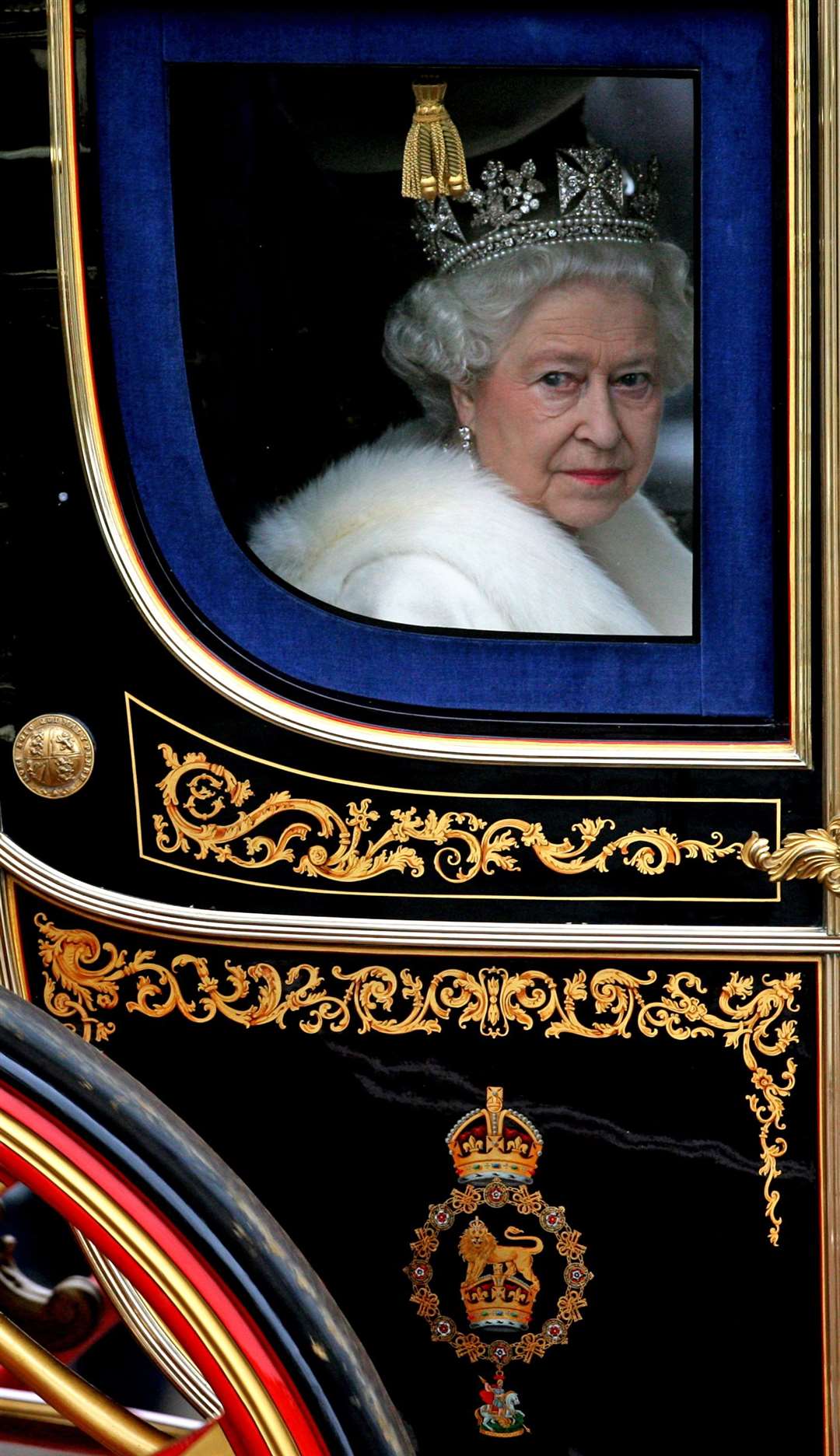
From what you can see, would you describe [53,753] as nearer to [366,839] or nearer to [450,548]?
[366,839]

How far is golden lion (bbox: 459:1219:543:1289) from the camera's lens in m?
1.25

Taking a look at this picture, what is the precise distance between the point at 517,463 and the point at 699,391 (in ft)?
0.61

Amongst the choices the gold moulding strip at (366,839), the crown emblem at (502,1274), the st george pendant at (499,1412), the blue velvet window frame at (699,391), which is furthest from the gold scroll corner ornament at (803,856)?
the st george pendant at (499,1412)

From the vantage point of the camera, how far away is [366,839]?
4.03 ft

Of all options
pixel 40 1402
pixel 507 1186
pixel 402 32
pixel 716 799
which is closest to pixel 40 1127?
pixel 40 1402

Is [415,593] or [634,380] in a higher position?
[634,380]

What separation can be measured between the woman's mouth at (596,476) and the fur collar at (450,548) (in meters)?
0.03

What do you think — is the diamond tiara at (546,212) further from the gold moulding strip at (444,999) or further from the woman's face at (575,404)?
the gold moulding strip at (444,999)

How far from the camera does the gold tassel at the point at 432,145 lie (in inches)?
45.1

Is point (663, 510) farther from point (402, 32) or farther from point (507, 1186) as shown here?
point (507, 1186)

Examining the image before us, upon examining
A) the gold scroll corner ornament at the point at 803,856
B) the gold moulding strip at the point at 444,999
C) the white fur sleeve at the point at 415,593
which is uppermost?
the white fur sleeve at the point at 415,593

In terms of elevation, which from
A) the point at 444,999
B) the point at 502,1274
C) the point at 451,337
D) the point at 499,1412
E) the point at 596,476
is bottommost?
the point at 499,1412

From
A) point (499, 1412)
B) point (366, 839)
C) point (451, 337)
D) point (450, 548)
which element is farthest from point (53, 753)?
point (499, 1412)

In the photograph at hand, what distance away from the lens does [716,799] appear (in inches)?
48.3
